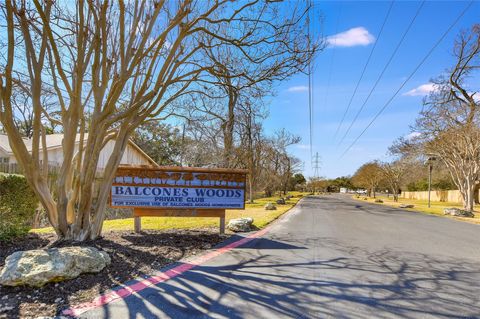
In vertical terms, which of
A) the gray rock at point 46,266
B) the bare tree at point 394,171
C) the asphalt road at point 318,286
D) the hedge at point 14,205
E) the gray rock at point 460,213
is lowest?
the gray rock at point 460,213

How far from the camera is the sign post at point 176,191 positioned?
8.91 metres

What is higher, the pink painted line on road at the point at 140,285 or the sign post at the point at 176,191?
the sign post at the point at 176,191

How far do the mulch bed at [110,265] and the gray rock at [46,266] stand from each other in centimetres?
9

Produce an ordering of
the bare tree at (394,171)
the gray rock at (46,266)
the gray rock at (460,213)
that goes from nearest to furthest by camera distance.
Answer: the gray rock at (46,266) < the gray rock at (460,213) < the bare tree at (394,171)

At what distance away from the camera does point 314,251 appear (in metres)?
7.36

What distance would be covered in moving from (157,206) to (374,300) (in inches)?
249

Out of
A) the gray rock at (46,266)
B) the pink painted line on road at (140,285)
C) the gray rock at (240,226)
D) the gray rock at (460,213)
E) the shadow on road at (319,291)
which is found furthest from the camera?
the gray rock at (460,213)

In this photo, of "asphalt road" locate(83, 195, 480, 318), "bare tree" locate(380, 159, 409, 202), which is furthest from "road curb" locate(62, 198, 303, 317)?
"bare tree" locate(380, 159, 409, 202)

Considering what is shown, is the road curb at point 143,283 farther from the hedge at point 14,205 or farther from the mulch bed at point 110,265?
the hedge at point 14,205

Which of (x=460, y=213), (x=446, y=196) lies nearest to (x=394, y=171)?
(x=446, y=196)

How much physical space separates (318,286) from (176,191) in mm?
5453

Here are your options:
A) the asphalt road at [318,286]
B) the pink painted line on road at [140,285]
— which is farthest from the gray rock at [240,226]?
the pink painted line on road at [140,285]

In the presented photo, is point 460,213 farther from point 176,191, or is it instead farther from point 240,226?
point 176,191

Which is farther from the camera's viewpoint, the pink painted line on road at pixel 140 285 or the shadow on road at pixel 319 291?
the shadow on road at pixel 319 291
